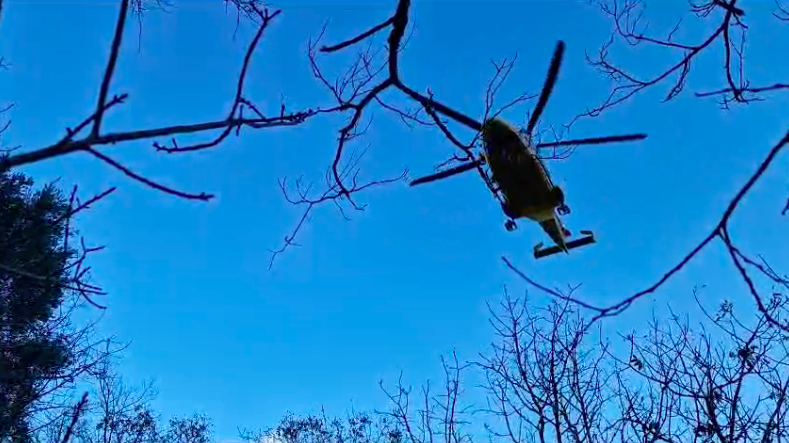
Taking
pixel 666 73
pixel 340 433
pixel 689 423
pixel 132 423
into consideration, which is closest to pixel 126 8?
pixel 666 73

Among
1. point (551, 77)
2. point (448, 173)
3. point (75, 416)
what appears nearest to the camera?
point (75, 416)

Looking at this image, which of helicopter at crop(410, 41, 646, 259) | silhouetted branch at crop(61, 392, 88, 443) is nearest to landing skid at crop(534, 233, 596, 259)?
helicopter at crop(410, 41, 646, 259)

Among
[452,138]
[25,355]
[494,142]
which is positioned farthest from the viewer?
[25,355]

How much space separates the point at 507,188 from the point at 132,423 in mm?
12948

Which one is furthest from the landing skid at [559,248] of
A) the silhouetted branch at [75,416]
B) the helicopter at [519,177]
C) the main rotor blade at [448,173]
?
the silhouetted branch at [75,416]

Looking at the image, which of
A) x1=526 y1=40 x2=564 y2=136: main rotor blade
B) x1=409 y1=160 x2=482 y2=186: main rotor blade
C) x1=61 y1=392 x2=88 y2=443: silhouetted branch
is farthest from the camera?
x1=409 y1=160 x2=482 y2=186: main rotor blade

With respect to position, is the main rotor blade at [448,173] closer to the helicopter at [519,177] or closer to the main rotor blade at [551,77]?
the helicopter at [519,177]

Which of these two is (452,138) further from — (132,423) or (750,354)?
(132,423)

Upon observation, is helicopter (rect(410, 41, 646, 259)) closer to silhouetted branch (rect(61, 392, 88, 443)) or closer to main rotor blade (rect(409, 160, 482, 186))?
main rotor blade (rect(409, 160, 482, 186))

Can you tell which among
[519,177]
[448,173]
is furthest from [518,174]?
[448,173]

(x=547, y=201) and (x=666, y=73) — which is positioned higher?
(x=666, y=73)

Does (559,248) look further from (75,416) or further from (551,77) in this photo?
(75,416)

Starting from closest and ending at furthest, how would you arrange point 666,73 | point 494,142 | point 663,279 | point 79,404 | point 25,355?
point 79,404 → point 663,279 → point 494,142 → point 666,73 → point 25,355

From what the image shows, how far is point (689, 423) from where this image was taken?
3.76 m
